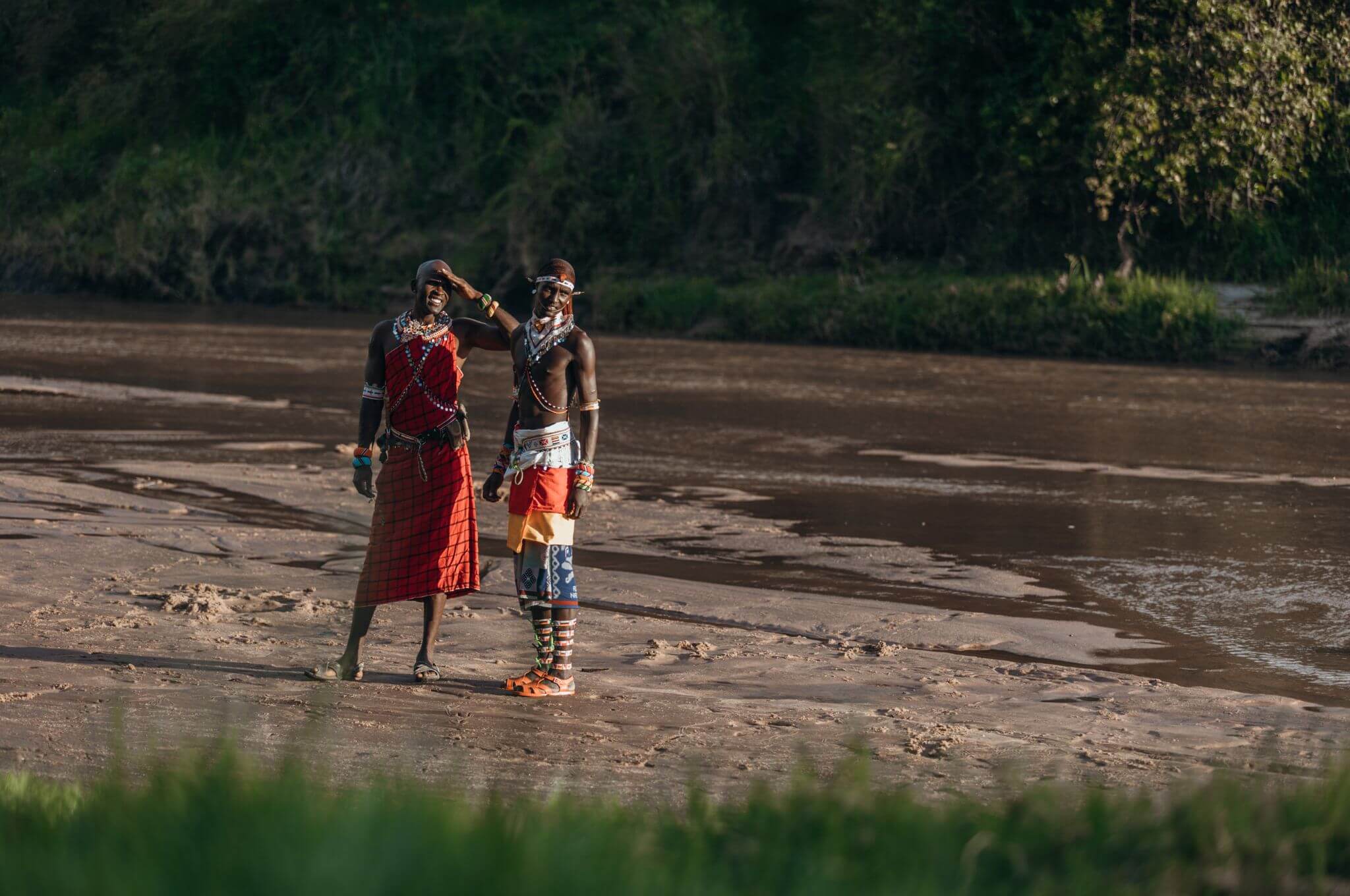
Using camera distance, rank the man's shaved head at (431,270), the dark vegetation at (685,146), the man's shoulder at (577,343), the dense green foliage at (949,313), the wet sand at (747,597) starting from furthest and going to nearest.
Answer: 1. the dark vegetation at (685,146)
2. the dense green foliage at (949,313)
3. the man's shaved head at (431,270)
4. the man's shoulder at (577,343)
5. the wet sand at (747,597)

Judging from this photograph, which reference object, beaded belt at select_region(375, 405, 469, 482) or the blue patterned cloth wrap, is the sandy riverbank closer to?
the blue patterned cloth wrap

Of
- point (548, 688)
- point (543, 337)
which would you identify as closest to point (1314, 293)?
point (543, 337)

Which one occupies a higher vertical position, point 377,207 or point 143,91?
point 143,91

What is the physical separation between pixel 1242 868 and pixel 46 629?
610 centimetres

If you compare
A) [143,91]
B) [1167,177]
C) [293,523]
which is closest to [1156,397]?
[1167,177]

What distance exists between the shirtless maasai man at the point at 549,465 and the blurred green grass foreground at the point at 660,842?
3.23 meters

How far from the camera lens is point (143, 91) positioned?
155 ft

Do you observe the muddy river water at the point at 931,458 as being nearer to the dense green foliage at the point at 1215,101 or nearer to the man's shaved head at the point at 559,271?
the man's shaved head at the point at 559,271

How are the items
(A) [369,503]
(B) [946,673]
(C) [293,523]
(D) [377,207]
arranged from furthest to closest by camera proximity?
1. (D) [377,207]
2. (A) [369,503]
3. (C) [293,523]
4. (B) [946,673]

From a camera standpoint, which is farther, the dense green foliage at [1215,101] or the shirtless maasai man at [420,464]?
the dense green foliage at [1215,101]

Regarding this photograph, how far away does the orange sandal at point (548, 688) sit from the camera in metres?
7.19

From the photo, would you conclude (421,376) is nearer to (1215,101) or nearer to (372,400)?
(372,400)

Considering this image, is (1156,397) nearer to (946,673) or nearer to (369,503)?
(369,503)

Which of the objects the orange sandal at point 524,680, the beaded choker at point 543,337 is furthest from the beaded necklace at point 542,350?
the orange sandal at point 524,680
